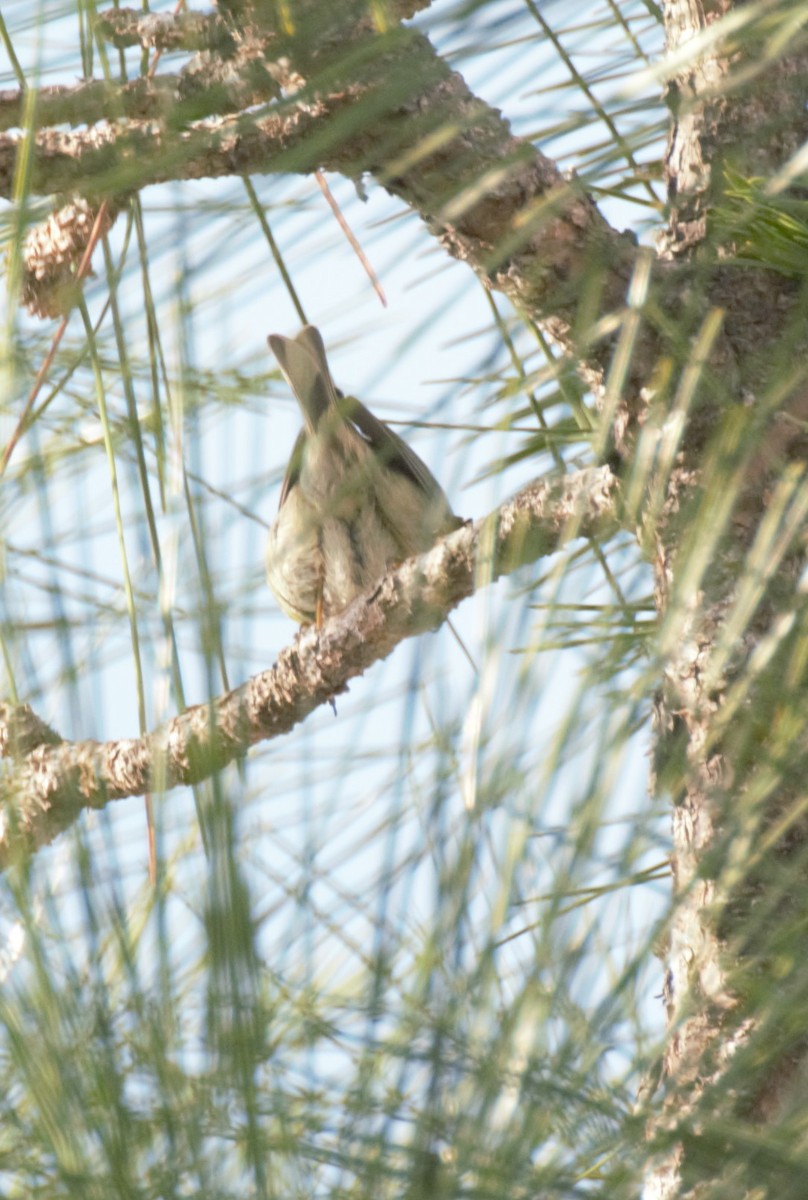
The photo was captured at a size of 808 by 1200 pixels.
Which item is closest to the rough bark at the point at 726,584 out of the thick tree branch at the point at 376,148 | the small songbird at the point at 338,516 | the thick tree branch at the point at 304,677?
the thick tree branch at the point at 376,148

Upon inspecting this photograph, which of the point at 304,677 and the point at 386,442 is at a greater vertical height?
the point at 386,442

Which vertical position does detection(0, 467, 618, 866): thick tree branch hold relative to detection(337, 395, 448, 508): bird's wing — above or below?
below

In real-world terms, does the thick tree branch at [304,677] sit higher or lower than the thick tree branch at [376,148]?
higher

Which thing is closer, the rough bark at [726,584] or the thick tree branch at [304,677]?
the rough bark at [726,584]

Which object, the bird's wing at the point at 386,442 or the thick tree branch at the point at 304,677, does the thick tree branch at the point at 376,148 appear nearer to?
the thick tree branch at the point at 304,677

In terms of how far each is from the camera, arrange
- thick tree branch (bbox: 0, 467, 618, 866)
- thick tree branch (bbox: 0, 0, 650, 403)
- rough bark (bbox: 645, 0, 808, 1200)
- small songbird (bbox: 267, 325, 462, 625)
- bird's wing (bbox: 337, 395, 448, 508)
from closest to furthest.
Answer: thick tree branch (bbox: 0, 0, 650, 403)
rough bark (bbox: 645, 0, 808, 1200)
thick tree branch (bbox: 0, 467, 618, 866)
bird's wing (bbox: 337, 395, 448, 508)
small songbird (bbox: 267, 325, 462, 625)

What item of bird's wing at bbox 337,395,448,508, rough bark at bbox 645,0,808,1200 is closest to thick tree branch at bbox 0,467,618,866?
rough bark at bbox 645,0,808,1200

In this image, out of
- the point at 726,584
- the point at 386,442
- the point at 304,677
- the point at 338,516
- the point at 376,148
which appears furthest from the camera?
the point at 338,516

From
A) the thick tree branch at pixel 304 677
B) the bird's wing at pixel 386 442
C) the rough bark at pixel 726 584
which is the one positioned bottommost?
the rough bark at pixel 726 584

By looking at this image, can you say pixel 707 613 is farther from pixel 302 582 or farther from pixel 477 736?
pixel 302 582

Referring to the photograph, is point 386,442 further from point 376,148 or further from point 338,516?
point 376,148

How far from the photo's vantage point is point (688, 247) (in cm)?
111

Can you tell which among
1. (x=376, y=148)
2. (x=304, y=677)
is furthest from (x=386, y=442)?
(x=376, y=148)

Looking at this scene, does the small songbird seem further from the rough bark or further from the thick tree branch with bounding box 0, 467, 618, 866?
the rough bark
